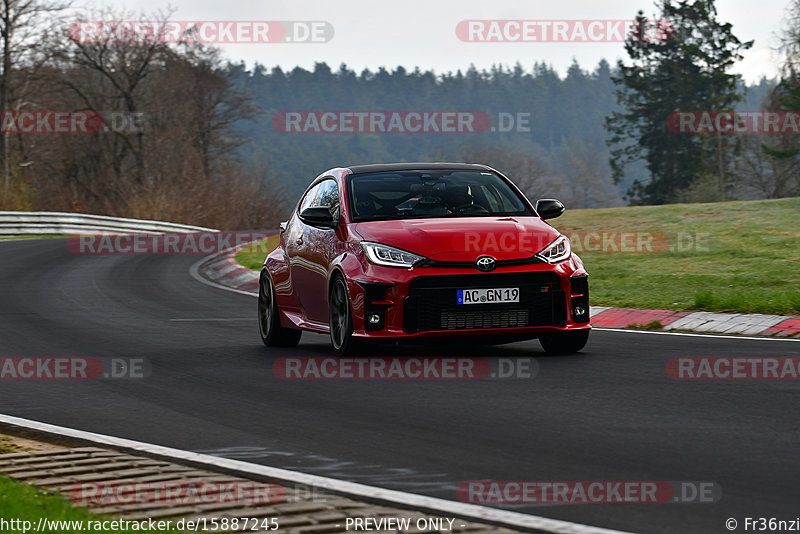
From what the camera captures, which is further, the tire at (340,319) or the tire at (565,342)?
the tire at (565,342)

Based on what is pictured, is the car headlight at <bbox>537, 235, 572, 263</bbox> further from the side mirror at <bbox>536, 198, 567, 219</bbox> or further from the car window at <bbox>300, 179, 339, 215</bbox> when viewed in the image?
the car window at <bbox>300, 179, 339, 215</bbox>

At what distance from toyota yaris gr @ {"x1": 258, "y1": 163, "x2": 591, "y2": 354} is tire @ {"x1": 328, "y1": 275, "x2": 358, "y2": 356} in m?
0.01

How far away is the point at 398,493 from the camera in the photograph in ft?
18.3

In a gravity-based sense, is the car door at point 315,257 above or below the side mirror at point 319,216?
below

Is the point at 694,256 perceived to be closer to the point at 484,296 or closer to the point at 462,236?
the point at 462,236

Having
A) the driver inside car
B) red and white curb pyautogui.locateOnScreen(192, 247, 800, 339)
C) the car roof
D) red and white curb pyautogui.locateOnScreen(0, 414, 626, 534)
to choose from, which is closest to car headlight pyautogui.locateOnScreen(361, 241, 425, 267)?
the driver inside car

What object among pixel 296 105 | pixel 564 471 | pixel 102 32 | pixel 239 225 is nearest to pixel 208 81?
pixel 102 32

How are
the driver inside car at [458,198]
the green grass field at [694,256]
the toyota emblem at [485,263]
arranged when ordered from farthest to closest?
the green grass field at [694,256] → the driver inside car at [458,198] → the toyota emblem at [485,263]

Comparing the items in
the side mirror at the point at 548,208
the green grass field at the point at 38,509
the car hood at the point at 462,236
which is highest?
the side mirror at the point at 548,208

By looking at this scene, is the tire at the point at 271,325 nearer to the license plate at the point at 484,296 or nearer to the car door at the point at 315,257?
the car door at the point at 315,257

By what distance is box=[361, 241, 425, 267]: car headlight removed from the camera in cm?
1048

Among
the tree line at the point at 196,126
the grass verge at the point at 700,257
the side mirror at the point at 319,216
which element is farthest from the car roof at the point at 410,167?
the tree line at the point at 196,126

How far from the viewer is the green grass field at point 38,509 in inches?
194

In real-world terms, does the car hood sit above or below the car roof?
below
